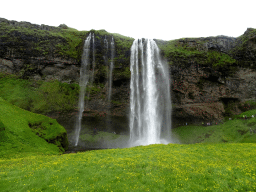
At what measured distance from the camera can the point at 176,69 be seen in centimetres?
4453

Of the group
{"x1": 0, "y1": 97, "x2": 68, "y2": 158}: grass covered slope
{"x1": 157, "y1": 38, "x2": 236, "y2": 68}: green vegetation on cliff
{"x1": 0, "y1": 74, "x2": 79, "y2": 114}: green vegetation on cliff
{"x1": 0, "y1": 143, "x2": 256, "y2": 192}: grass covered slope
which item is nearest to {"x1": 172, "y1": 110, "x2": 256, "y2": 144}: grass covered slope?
{"x1": 157, "y1": 38, "x2": 236, "y2": 68}: green vegetation on cliff

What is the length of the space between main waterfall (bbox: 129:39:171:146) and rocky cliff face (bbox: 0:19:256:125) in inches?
84.8

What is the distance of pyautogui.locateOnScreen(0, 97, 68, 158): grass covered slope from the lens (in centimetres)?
1876

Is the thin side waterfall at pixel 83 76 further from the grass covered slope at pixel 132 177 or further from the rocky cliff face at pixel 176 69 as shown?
the grass covered slope at pixel 132 177

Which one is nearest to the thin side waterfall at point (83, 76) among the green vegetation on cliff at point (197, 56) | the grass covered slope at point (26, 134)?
the grass covered slope at point (26, 134)

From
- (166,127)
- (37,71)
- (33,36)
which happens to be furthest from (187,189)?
(33,36)

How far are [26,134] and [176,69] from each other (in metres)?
40.8

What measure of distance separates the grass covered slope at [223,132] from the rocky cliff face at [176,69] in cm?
301

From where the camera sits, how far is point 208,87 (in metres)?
45.2

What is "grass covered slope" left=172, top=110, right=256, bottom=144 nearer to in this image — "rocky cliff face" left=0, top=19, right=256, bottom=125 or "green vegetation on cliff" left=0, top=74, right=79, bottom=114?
"rocky cliff face" left=0, top=19, right=256, bottom=125

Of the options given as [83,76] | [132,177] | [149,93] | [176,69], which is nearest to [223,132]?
[176,69]

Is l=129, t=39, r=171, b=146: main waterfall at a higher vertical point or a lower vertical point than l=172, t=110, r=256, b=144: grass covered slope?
higher

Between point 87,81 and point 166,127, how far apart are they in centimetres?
2987

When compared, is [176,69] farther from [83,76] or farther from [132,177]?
[132,177]
